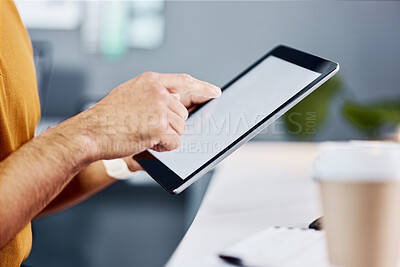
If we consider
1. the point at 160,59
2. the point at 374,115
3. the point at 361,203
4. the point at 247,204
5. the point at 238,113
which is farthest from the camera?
the point at 160,59

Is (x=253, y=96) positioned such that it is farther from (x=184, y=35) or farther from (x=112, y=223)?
(x=112, y=223)

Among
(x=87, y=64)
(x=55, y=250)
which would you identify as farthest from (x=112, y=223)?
(x=87, y=64)

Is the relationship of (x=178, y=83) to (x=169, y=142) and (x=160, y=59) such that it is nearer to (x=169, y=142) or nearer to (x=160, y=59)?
(x=169, y=142)

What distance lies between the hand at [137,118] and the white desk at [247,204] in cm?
12

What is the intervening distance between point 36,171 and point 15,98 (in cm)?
24

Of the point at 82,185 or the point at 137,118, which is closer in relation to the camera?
the point at 137,118

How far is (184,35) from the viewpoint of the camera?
1.71 meters

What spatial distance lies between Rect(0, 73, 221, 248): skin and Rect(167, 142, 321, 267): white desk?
0.41 ft

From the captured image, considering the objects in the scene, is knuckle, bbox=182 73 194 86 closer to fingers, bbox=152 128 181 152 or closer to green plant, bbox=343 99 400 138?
fingers, bbox=152 128 181 152

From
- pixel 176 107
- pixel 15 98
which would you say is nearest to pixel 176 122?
pixel 176 107

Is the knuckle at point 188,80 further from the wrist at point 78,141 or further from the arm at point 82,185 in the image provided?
the arm at point 82,185

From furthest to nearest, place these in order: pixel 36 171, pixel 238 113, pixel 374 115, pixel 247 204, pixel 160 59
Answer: pixel 160 59 → pixel 374 115 → pixel 247 204 → pixel 238 113 → pixel 36 171

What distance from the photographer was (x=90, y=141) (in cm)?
52

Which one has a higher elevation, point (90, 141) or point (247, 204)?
point (90, 141)
